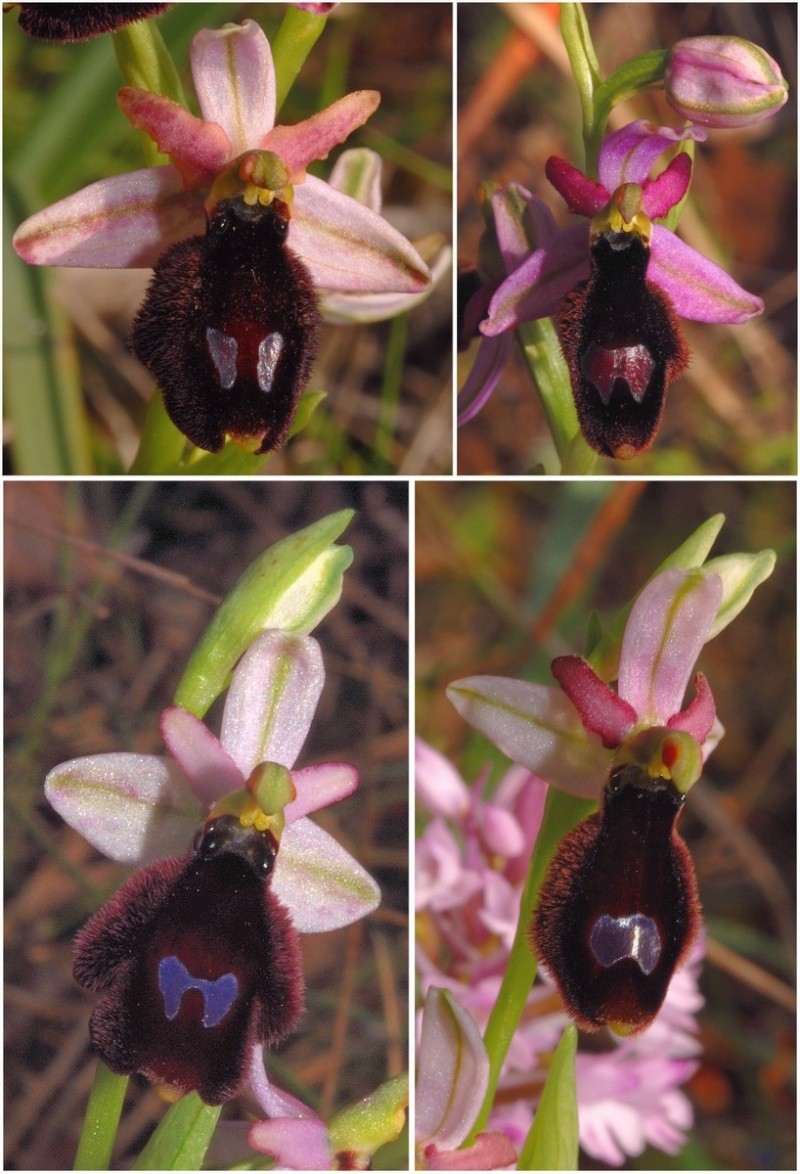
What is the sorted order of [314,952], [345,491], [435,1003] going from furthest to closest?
[314,952], [345,491], [435,1003]

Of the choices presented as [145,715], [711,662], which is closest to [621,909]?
[145,715]

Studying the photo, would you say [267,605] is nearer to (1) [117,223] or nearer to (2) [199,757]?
(2) [199,757]

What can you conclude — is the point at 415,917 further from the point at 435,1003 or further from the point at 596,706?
the point at 596,706

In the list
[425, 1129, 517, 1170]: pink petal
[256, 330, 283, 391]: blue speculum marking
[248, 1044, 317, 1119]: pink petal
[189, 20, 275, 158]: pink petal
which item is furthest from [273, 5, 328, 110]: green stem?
[425, 1129, 517, 1170]: pink petal

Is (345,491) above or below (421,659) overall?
above

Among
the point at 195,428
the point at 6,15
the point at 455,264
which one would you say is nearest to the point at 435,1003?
the point at 195,428

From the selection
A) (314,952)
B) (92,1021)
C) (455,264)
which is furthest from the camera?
(314,952)
